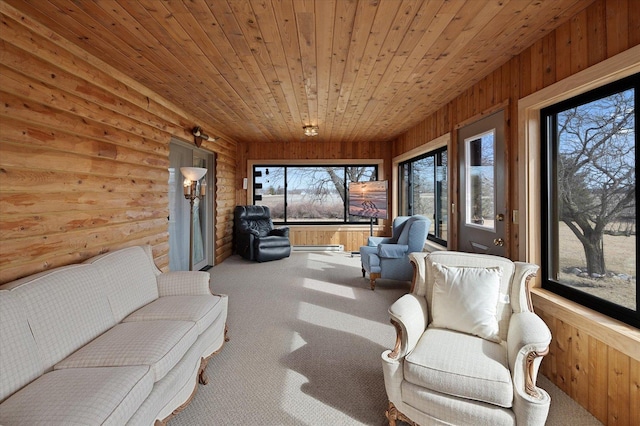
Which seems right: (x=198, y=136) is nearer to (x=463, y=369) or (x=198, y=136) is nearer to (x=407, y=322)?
(x=407, y=322)

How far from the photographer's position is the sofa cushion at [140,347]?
1.61 m

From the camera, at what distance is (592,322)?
189 cm

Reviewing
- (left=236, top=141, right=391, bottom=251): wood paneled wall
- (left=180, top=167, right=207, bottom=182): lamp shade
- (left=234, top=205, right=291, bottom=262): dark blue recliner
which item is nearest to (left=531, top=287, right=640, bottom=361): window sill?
(left=180, top=167, right=207, bottom=182): lamp shade

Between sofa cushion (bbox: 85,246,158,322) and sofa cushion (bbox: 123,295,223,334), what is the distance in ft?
0.24

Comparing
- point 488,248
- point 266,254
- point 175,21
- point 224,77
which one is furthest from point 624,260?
point 266,254

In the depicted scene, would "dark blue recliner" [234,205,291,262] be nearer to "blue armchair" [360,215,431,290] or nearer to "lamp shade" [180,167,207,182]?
"blue armchair" [360,215,431,290]

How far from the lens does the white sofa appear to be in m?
1.31

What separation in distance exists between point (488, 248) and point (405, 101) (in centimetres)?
213

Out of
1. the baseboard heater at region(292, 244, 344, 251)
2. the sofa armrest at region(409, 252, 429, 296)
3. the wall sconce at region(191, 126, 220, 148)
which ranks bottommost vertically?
the baseboard heater at region(292, 244, 344, 251)

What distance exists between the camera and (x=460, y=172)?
12.9 ft

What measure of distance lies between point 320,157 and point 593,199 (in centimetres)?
561

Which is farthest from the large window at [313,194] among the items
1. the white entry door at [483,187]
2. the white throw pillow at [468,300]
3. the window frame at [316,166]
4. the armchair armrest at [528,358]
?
the armchair armrest at [528,358]

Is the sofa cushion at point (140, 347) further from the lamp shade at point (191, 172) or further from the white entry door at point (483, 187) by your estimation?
the white entry door at point (483, 187)

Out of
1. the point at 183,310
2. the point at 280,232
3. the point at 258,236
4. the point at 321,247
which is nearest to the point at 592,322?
the point at 183,310
